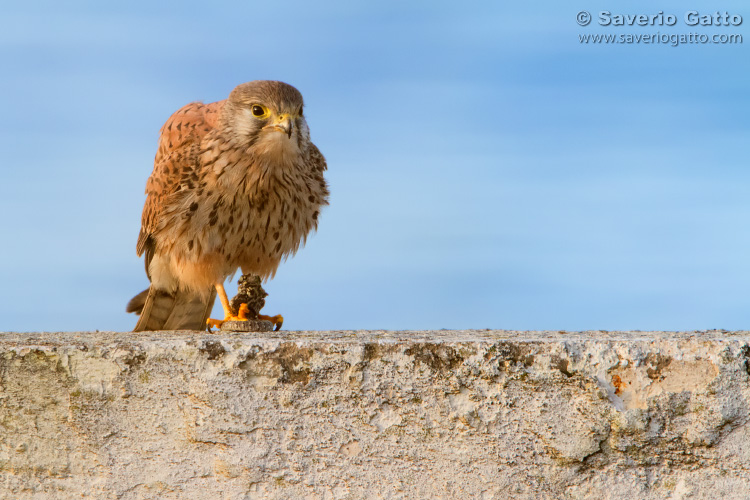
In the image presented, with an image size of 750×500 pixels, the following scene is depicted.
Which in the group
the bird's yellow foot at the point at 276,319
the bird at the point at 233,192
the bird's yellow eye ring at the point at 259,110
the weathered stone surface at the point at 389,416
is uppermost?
the bird's yellow eye ring at the point at 259,110

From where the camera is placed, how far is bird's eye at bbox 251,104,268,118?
11.4 feet

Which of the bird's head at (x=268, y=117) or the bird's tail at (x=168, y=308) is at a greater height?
the bird's head at (x=268, y=117)

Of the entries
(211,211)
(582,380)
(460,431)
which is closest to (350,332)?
(460,431)

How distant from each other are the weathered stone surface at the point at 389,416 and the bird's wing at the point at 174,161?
1.53 meters

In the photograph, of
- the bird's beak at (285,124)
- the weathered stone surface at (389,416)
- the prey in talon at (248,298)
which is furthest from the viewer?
the bird's beak at (285,124)

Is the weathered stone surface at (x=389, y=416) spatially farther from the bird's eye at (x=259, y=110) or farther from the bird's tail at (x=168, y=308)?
the bird's tail at (x=168, y=308)

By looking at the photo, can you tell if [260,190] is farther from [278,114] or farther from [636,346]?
[636,346]

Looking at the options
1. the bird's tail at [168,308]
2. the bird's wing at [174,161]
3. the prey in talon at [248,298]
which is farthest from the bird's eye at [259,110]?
the bird's tail at [168,308]

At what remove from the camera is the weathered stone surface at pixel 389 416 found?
2.02 meters

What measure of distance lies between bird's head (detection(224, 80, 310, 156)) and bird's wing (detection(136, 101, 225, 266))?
0.70ft

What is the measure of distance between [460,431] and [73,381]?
1025 mm

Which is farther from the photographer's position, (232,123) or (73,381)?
(232,123)

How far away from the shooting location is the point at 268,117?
3463mm

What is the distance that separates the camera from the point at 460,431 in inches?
80.7
